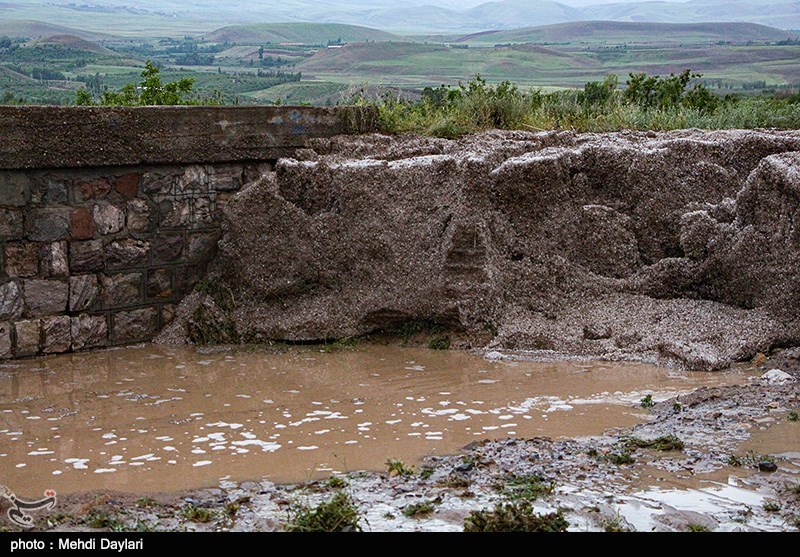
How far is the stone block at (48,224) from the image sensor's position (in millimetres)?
7309

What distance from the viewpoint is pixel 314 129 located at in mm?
8320

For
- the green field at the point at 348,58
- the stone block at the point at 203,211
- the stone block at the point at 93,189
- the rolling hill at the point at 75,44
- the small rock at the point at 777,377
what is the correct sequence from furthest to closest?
the rolling hill at the point at 75,44
the green field at the point at 348,58
the stone block at the point at 203,211
the stone block at the point at 93,189
the small rock at the point at 777,377

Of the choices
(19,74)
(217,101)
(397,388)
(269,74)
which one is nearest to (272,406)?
(397,388)

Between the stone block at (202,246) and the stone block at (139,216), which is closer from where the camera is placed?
the stone block at (139,216)

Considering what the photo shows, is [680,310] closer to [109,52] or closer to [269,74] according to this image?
[269,74]

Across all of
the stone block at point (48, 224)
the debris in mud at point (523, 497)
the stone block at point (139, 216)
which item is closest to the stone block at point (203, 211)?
the stone block at point (139, 216)

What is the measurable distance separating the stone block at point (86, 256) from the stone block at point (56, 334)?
366mm

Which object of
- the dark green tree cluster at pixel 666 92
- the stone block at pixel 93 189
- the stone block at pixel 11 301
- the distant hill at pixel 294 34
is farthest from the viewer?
the distant hill at pixel 294 34

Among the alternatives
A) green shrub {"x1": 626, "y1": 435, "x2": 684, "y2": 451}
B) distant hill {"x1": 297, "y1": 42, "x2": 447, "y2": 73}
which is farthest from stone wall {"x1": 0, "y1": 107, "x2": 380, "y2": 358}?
distant hill {"x1": 297, "y1": 42, "x2": 447, "y2": 73}

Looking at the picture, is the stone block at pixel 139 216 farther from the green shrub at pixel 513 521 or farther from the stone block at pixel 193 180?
the green shrub at pixel 513 521

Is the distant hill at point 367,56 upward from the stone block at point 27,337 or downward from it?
upward

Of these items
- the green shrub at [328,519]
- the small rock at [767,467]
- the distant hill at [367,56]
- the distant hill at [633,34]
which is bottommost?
the small rock at [767,467]

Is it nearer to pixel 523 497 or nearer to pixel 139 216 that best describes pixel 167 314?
pixel 139 216

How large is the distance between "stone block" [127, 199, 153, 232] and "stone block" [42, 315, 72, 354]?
821mm
